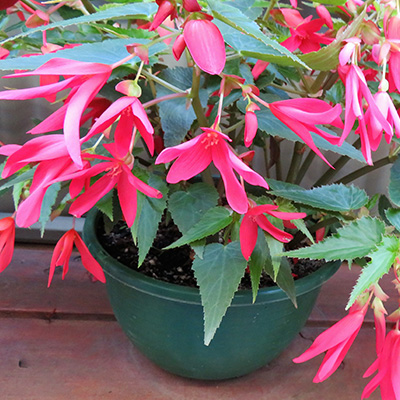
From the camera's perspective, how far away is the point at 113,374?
482 millimetres

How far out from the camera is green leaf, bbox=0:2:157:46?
23 cm

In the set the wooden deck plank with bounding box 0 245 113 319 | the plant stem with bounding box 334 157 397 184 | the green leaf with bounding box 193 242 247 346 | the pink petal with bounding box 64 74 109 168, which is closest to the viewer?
the pink petal with bounding box 64 74 109 168

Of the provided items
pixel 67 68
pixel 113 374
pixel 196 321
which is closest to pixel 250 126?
pixel 67 68

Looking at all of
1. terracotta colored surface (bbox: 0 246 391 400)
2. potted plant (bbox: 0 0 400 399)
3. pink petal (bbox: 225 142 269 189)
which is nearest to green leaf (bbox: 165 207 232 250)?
potted plant (bbox: 0 0 400 399)

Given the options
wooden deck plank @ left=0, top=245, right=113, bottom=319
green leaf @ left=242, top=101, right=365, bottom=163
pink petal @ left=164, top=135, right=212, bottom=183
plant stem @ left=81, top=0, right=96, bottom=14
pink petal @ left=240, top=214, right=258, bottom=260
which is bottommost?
wooden deck plank @ left=0, top=245, right=113, bottom=319

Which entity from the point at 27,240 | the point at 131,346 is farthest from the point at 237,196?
the point at 27,240

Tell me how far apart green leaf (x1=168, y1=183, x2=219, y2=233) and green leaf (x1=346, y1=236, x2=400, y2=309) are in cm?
14

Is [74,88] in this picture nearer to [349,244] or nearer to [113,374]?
[349,244]

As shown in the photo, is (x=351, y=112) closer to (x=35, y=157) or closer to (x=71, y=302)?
(x=35, y=157)

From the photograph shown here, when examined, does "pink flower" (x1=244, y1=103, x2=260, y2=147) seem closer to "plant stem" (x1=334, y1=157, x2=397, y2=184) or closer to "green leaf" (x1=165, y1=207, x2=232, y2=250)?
"green leaf" (x1=165, y1=207, x2=232, y2=250)

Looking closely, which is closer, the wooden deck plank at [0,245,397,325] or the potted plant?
the potted plant

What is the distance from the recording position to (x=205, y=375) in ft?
1.47

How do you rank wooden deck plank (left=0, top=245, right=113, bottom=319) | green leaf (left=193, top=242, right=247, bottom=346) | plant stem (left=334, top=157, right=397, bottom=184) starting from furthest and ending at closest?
wooden deck plank (left=0, top=245, right=113, bottom=319) < plant stem (left=334, top=157, right=397, bottom=184) < green leaf (left=193, top=242, right=247, bottom=346)

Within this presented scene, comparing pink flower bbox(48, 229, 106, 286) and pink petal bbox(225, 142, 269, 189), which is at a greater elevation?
pink petal bbox(225, 142, 269, 189)
